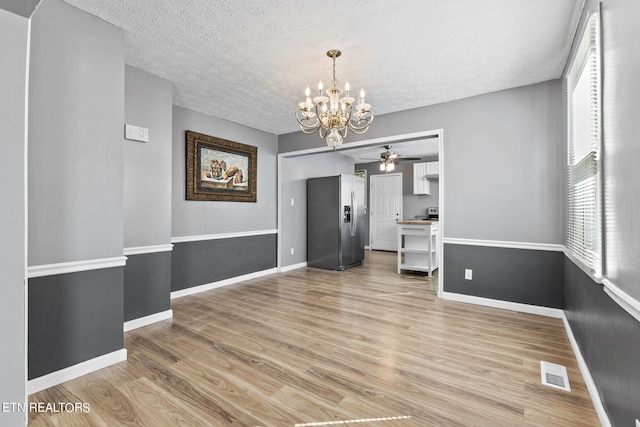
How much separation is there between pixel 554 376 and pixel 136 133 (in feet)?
12.8

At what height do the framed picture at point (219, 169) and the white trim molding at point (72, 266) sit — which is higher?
the framed picture at point (219, 169)

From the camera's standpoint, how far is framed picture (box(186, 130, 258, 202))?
403 cm

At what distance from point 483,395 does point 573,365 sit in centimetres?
89

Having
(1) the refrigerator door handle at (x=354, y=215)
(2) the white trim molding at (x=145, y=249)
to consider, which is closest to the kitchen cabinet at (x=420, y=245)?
(1) the refrigerator door handle at (x=354, y=215)

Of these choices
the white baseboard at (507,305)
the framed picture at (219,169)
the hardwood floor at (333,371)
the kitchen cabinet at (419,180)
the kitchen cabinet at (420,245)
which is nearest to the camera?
the hardwood floor at (333,371)

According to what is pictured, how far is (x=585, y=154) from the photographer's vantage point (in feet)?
6.80

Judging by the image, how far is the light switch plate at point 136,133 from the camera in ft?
9.23

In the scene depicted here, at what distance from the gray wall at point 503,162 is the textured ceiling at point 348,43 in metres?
0.22

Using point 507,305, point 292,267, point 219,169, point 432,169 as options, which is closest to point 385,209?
point 432,169

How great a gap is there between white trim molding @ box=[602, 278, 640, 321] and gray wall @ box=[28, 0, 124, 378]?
9.59ft

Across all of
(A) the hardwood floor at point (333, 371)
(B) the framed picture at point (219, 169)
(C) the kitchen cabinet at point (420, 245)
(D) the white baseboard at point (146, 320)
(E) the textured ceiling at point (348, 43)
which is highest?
(E) the textured ceiling at point (348, 43)

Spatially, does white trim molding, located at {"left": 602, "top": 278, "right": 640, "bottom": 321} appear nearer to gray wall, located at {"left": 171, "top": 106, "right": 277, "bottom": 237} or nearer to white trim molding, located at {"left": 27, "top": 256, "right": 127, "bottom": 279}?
white trim molding, located at {"left": 27, "top": 256, "right": 127, "bottom": 279}

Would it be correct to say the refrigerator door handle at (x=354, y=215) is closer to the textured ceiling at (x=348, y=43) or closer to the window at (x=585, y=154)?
the textured ceiling at (x=348, y=43)

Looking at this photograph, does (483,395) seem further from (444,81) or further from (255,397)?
(444,81)
